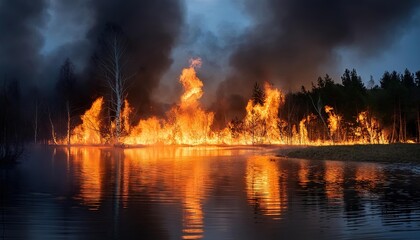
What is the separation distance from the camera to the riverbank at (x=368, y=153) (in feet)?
106

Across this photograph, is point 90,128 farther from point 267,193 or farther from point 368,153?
point 267,193

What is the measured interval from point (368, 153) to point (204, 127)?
139 ft

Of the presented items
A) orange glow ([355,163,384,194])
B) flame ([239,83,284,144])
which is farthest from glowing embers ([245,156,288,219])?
flame ([239,83,284,144])

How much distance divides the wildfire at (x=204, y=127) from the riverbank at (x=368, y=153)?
2618 centimetres

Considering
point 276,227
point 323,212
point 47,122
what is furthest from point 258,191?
point 47,122

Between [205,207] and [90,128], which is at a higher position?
[90,128]

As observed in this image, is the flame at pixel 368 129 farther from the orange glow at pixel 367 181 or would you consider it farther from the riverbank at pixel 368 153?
the orange glow at pixel 367 181

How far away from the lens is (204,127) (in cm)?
7469

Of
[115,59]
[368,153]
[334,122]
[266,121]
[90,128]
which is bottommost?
[368,153]

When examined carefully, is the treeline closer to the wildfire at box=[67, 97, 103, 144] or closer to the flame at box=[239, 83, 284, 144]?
the flame at box=[239, 83, 284, 144]

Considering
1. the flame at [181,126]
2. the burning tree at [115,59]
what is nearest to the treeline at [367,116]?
the flame at [181,126]

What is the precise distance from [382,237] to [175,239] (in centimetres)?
419

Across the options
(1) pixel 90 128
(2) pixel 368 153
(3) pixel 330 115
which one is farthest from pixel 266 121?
(2) pixel 368 153

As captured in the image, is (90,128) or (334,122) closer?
(90,128)
